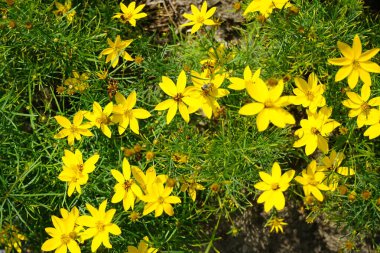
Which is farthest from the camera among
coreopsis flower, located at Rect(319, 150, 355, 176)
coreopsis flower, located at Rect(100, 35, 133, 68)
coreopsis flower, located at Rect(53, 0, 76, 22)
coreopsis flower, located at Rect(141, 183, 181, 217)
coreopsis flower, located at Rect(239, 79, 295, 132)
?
coreopsis flower, located at Rect(53, 0, 76, 22)

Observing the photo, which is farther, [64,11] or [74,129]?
[64,11]

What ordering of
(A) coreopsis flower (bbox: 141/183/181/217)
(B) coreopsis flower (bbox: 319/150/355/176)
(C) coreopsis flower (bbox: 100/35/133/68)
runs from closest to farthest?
1. (A) coreopsis flower (bbox: 141/183/181/217)
2. (B) coreopsis flower (bbox: 319/150/355/176)
3. (C) coreopsis flower (bbox: 100/35/133/68)

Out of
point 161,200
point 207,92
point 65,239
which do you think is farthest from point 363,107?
point 65,239

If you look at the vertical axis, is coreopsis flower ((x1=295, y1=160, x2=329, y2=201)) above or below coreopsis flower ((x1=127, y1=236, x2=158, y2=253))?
above

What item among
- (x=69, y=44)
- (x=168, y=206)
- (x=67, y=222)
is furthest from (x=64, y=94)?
(x=168, y=206)

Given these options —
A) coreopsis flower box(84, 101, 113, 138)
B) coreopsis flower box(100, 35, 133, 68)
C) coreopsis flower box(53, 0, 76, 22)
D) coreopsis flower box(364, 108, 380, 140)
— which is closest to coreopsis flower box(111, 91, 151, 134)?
coreopsis flower box(84, 101, 113, 138)

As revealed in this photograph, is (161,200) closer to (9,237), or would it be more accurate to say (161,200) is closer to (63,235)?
(63,235)

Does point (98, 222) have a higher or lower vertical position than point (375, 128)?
lower

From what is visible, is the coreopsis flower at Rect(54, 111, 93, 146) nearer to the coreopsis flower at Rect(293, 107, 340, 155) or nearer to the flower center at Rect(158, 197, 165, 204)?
the flower center at Rect(158, 197, 165, 204)
